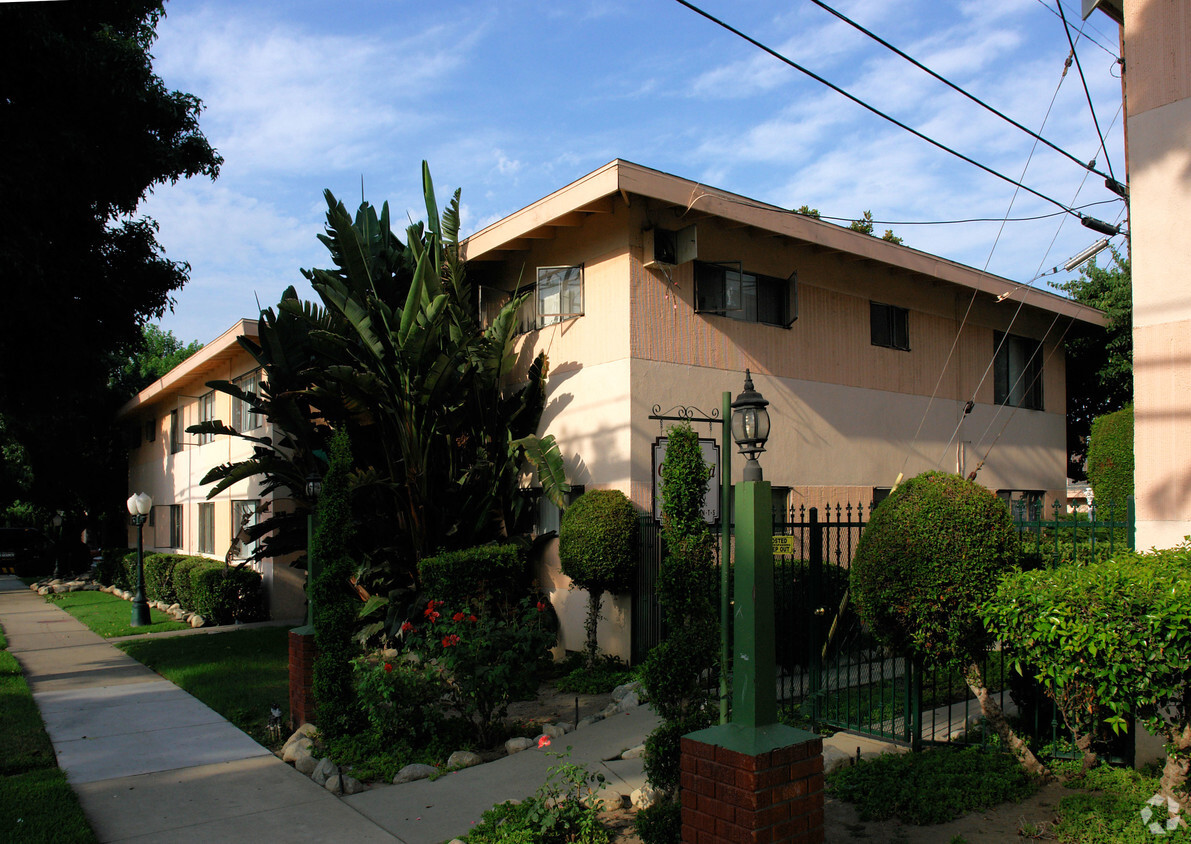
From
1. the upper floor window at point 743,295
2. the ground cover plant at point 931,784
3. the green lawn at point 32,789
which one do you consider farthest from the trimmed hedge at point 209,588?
the ground cover plant at point 931,784

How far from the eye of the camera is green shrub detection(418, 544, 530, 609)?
34.3 ft

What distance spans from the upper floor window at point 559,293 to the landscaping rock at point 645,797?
7081 mm

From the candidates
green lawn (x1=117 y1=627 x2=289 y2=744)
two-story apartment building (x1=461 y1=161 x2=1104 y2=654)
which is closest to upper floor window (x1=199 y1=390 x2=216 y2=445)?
green lawn (x1=117 y1=627 x2=289 y2=744)

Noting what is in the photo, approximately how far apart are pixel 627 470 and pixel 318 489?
3.78 meters

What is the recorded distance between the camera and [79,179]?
12227 mm

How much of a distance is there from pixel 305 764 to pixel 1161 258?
26.5 feet

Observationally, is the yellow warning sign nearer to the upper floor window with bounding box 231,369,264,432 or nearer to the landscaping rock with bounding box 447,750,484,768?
the landscaping rock with bounding box 447,750,484,768

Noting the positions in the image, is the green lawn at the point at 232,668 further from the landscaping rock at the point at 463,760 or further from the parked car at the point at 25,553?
the parked car at the point at 25,553

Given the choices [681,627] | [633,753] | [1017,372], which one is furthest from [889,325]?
[681,627]

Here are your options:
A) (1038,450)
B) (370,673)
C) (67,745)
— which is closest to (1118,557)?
(370,673)

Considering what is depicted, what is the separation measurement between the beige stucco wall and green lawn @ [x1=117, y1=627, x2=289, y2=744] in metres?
8.21

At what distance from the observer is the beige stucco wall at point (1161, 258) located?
5996mm

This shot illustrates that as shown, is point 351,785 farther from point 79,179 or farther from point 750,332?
point 79,179

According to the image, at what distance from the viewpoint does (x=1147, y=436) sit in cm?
615
